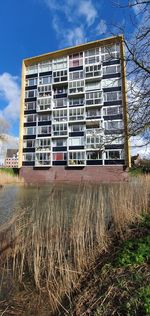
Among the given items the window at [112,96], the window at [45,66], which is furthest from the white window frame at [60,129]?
the window at [45,66]

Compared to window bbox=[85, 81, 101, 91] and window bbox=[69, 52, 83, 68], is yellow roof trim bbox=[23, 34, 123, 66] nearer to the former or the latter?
window bbox=[69, 52, 83, 68]

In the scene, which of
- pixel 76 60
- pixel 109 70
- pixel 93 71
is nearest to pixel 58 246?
pixel 109 70

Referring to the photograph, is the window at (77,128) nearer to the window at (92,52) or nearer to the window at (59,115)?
the window at (59,115)

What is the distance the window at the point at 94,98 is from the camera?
3919 cm

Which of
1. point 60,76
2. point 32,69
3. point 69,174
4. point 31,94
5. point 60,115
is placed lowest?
point 69,174

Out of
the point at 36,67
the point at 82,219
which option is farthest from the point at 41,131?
the point at 82,219

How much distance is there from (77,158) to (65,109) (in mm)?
8834

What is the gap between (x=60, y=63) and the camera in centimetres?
4412

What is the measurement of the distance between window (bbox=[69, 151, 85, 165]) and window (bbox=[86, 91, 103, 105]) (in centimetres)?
829

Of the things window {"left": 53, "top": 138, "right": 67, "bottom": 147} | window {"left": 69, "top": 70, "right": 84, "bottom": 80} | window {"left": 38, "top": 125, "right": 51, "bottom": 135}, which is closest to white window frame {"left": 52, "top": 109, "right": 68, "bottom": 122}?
window {"left": 38, "top": 125, "right": 51, "bottom": 135}

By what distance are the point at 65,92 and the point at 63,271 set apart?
4041cm

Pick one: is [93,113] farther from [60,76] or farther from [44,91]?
[44,91]

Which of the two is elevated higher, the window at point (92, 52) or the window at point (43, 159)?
the window at point (92, 52)

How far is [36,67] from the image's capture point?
46.2 m
